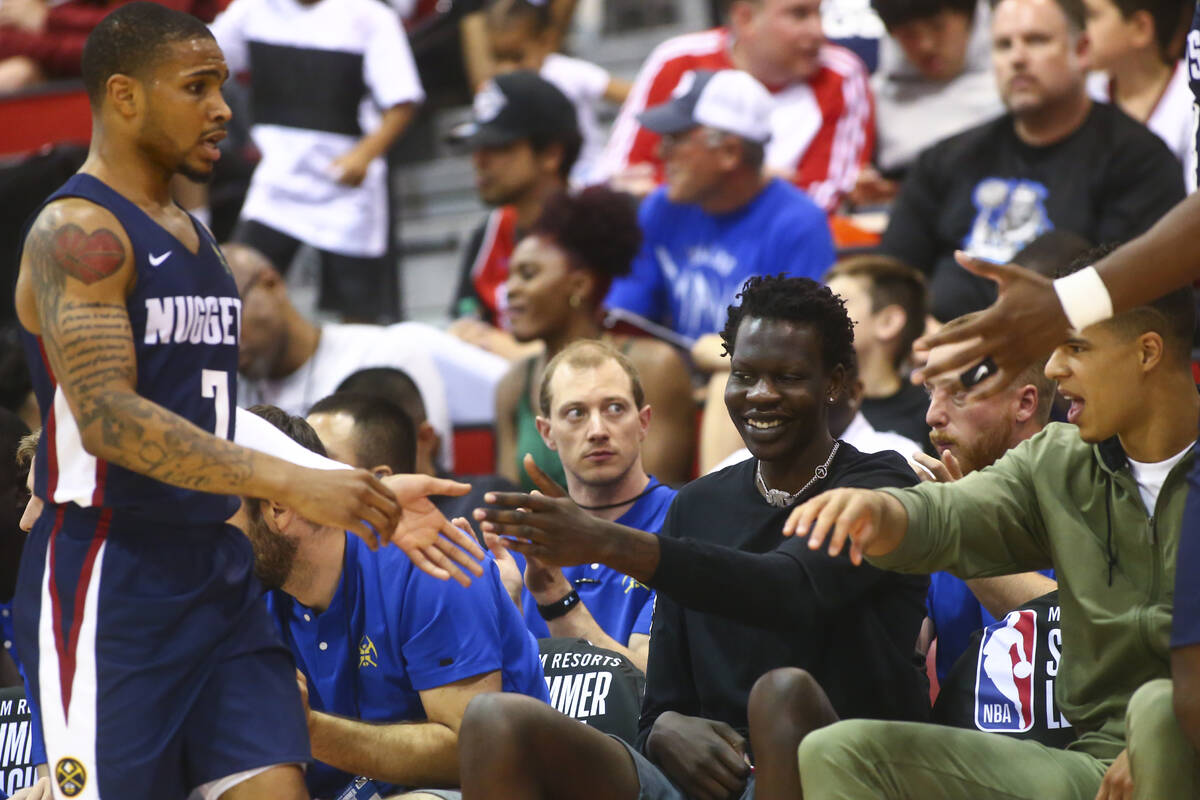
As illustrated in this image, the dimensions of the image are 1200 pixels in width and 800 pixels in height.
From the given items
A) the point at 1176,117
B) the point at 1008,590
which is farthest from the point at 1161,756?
the point at 1176,117

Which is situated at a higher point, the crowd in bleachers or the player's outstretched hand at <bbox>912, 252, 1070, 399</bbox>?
the player's outstretched hand at <bbox>912, 252, 1070, 399</bbox>

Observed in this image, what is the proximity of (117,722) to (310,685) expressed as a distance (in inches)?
35.9

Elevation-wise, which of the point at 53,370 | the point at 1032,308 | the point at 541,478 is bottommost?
the point at 541,478

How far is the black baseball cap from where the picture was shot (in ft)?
24.1

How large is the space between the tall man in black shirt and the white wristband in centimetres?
90

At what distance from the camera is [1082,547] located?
10.5 ft

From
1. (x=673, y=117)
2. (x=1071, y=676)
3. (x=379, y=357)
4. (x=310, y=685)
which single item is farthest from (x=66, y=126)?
(x=1071, y=676)

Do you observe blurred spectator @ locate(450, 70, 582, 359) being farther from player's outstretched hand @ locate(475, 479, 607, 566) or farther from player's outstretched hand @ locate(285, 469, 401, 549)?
player's outstretched hand @ locate(285, 469, 401, 549)

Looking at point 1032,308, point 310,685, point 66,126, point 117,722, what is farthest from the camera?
point 66,126

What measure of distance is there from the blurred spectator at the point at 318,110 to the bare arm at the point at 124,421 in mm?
4672

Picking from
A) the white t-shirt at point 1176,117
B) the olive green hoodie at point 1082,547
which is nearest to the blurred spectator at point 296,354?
the white t-shirt at point 1176,117

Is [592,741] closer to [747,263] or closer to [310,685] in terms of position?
[310,685]

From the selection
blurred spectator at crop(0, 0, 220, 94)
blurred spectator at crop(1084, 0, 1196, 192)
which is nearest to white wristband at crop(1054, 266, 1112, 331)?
blurred spectator at crop(1084, 0, 1196, 192)

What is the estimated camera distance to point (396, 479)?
3180 millimetres
